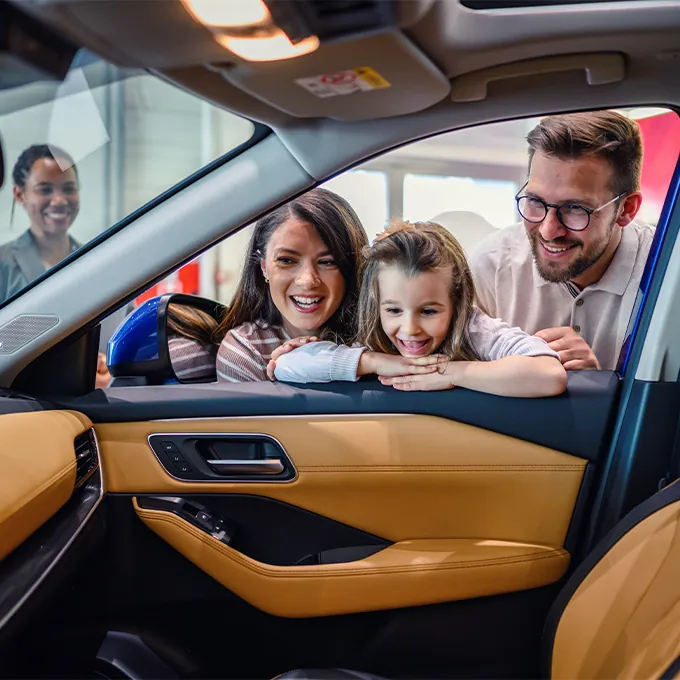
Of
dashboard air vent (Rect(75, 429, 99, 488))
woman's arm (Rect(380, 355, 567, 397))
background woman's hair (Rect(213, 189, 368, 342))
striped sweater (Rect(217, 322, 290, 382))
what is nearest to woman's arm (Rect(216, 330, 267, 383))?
striped sweater (Rect(217, 322, 290, 382))

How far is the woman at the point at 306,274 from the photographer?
6.01 ft

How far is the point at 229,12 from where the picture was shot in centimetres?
103

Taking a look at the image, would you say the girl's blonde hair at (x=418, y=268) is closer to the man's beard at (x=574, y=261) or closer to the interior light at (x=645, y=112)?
the man's beard at (x=574, y=261)

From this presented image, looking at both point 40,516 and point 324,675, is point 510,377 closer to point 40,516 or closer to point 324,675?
point 324,675

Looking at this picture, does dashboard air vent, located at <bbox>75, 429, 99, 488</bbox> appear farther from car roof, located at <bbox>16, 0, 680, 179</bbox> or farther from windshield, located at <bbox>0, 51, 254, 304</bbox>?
car roof, located at <bbox>16, 0, 680, 179</bbox>

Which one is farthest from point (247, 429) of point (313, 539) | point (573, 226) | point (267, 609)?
point (573, 226)

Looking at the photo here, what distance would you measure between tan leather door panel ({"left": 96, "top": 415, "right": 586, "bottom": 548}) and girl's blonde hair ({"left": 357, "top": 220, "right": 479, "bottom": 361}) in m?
0.21

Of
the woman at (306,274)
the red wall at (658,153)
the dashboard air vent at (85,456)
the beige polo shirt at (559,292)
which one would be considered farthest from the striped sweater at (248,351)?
the red wall at (658,153)

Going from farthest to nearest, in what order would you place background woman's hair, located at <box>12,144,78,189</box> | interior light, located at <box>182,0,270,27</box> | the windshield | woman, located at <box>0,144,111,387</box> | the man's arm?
1. background woman's hair, located at <box>12,144,78,189</box>
2. woman, located at <box>0,144,111,387</box>
3. the windshield
4. the man's arm
5. interior light, located at <box>182,0,270,27</box>

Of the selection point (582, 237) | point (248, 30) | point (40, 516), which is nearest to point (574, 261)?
point (582, 237)

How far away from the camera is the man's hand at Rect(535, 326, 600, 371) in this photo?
168 cm

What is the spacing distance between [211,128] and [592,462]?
176cm

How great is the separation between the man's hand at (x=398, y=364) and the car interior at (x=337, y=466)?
4 cm

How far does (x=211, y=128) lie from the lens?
2.52 m
